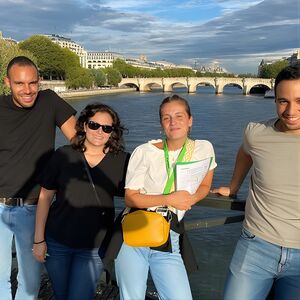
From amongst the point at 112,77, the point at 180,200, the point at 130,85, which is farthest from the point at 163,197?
the point at 130,85

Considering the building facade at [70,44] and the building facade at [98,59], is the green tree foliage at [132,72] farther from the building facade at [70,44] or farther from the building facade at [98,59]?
the building facade at [98,59]

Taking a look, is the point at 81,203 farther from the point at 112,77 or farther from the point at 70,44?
the point at 70,44

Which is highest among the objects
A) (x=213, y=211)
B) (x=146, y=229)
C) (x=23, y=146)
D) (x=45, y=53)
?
(x=45, y=53)

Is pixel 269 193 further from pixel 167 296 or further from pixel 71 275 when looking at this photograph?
pixel 71 275

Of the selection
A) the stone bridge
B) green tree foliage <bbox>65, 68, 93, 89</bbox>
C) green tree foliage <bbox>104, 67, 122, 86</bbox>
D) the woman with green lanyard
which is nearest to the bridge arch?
the stone bridge

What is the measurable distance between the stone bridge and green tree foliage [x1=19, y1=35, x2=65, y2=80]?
17148 mm

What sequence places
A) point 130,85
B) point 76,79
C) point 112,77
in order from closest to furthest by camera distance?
1. point 76,79
2. point 112,77
3. point 130,85

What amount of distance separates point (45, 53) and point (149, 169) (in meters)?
48.9

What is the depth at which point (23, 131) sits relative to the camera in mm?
1906

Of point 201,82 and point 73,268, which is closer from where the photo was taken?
point 73,268

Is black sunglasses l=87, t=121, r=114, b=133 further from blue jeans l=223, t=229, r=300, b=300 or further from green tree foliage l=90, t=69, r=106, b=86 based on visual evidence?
green tree foliage l=90, t=69, r=106, b=86

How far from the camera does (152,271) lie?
1.62 metres

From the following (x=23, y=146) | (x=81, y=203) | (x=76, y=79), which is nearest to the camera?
(x=81, y=203)

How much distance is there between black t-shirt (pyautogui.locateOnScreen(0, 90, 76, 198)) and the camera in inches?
75.0
